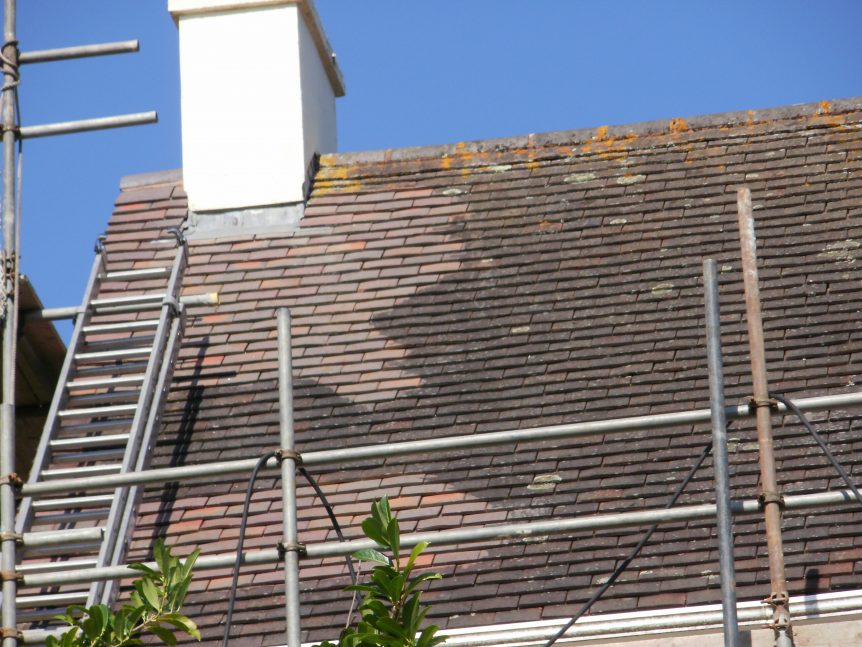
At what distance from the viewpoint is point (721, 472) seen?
259 inches

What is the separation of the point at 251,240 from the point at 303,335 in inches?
52.3

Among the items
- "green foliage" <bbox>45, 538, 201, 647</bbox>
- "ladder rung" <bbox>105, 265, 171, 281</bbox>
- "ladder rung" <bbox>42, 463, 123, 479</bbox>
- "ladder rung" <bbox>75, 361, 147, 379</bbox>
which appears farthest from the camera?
"ladder rung" <bbox>105, 265, 171, 281</bbox>

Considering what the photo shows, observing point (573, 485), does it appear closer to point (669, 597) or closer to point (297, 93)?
point (669, 597)

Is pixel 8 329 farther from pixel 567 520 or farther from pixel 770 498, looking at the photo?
pixel 770 498

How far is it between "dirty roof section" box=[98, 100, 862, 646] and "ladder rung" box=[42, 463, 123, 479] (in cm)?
28

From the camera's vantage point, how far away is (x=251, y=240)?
11172 millimetres

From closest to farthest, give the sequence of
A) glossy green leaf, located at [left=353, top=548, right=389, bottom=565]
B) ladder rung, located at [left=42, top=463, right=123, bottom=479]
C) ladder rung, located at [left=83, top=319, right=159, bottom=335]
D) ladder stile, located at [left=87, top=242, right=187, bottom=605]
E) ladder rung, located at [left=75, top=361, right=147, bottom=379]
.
A: glossy green leaf, located at [left=353, top=548, right=389, bottom=565]
ladder stile, located at [left=87, top=242, right=187, bottom=605]
ladder rung, located at [left=42, top=463, right=123, bottom=479]
ladder rung, located at [left=75, top=361, right=147, bottom=379]
ladder rung, located at [left=83, top=319, right=159, bottom=335]

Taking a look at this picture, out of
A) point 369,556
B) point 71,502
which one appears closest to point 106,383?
point 71,502

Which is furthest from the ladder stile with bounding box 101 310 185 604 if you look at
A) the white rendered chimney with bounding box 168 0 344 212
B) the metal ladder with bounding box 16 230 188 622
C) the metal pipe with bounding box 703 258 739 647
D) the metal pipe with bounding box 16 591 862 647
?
the metal pipe with bounding box 703 258 739 647

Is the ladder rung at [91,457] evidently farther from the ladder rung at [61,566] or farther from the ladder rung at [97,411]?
the ladder rung at [61,566]

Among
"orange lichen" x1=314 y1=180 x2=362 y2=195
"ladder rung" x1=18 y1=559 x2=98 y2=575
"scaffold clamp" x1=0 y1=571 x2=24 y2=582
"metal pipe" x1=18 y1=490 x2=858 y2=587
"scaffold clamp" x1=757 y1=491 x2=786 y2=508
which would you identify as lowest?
"scaffold clamp" x1=0 y1=571 x2=24 y2=582

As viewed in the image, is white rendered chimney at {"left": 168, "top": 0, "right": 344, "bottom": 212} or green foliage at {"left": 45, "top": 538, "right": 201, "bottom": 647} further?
white rendered chimney at {"left": 168, "top": 0, "right": 344, "bottom": 212}

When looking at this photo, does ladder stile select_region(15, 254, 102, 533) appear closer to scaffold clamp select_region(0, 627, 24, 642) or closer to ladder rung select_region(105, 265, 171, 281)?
ladder rung select_region(105, 265, 171, 281)

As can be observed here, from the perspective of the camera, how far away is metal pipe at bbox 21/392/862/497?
685cm
